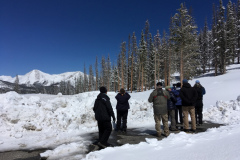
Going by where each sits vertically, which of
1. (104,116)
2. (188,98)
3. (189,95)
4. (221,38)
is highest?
(221,38)

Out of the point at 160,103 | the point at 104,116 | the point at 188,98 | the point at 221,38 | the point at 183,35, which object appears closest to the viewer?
the point at 104,116

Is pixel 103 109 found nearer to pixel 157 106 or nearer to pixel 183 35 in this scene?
pixel 157 106

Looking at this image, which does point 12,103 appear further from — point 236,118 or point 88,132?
point 236,118

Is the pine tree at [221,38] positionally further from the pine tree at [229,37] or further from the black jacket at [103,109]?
the black jacket at [103,109]

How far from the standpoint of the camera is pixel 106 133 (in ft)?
18.0

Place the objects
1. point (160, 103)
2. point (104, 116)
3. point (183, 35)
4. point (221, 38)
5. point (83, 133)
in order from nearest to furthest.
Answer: point (104, 116)
point (160, 103)
point (83, 133)
point (183, 35)
point (221, 38)

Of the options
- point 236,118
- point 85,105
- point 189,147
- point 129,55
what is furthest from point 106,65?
point 189,147

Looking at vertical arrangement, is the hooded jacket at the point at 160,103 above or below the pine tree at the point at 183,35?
below

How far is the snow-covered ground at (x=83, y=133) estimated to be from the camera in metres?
3.53

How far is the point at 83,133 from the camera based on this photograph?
7.80 m

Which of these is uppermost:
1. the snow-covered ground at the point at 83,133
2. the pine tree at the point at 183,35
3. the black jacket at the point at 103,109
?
the pine tree at the point at 183,35

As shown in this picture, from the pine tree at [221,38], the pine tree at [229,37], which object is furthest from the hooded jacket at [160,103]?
the pine tree at [229,37]

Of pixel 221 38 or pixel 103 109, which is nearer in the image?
pixel 103 109

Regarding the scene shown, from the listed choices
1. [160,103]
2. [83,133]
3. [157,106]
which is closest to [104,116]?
[157,106]
